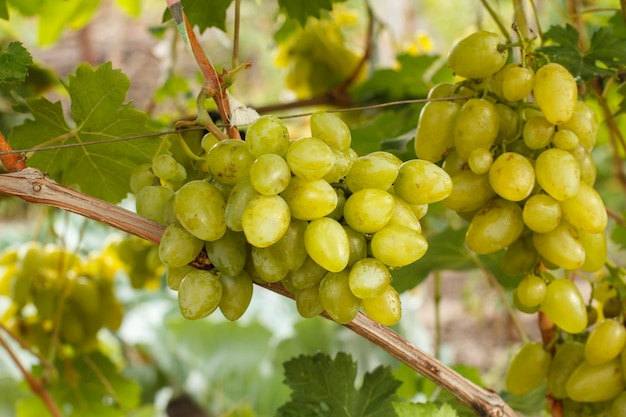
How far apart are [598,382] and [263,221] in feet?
1.13

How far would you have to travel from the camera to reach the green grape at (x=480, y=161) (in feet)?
1.63

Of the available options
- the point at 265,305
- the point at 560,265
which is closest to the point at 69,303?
the point at 560,265

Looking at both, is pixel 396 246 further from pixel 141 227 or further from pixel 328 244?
pixel 141 227

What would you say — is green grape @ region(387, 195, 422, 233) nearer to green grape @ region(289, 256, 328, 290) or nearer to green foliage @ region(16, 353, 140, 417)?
green grape @ region(289, 256, 328, 290)

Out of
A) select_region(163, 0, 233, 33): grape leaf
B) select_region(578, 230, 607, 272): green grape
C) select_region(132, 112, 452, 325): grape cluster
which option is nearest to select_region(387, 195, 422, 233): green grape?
select_region(132, 112, 452, 325): grape cluster

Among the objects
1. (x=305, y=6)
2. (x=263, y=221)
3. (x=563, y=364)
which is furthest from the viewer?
(x=305, y=6)

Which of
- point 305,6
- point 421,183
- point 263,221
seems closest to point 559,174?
point 421,183

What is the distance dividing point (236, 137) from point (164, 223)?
0.07 m

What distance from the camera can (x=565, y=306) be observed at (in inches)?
21.0

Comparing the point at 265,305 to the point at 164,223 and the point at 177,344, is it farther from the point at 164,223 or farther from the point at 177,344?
the point at 164,223

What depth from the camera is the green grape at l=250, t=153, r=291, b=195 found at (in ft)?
1.21

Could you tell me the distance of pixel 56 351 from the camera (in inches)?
38.4

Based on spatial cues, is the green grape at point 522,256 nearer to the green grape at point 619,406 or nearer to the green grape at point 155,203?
the green grape at point 619,406

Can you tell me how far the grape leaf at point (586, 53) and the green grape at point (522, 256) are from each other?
147 mm
